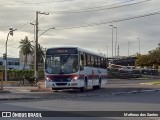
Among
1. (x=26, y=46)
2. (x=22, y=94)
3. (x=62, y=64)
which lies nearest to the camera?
(x=22, y=94)

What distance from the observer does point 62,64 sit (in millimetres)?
32562

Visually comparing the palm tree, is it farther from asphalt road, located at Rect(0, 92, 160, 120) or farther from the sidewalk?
asphalt road, located at Rect(0, 92, 160, 120)

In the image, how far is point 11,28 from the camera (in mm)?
57844

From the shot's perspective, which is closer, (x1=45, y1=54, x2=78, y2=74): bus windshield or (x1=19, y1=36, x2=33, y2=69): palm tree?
(x1=45, y1=54, x2=78, y2=74): bus windshield

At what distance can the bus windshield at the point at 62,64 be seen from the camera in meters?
32.4

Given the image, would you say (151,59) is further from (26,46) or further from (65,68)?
Answer: (65,68)

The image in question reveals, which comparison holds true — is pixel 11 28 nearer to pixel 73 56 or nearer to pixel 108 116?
pixel 73 56

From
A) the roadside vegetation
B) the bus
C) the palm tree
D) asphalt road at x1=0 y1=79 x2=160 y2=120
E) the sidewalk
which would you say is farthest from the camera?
the palm tree

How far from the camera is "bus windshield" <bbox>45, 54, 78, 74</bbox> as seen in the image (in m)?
32.4

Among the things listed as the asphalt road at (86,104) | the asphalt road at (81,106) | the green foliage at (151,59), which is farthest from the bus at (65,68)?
the green foliage at (151,59)

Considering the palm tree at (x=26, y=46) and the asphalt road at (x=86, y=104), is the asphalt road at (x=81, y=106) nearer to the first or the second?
the asphalt road at (x=86, y=104)

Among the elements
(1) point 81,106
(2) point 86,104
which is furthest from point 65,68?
(1) point 81,106

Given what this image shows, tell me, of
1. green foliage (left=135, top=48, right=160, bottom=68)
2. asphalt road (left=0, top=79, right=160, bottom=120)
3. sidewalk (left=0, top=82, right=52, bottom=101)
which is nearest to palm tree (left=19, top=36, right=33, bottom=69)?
green foliage (left=135, top=48, right=160, bottom=68)

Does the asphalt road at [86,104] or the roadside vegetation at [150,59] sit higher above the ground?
the roadside vegetation at [150,59]
